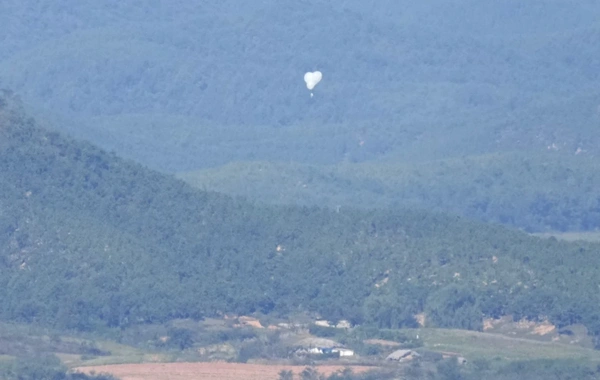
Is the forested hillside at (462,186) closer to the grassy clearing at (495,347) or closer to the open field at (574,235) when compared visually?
the open field at (574,235)

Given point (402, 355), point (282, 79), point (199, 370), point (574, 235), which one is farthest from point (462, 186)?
point (199, 370)

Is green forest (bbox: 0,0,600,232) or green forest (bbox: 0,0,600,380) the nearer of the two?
green forest (bbox: 0,0,600,380)

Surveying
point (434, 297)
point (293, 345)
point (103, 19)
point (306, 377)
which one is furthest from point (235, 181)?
point (103, 19)

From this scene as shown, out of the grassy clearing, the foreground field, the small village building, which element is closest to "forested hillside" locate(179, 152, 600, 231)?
the grassy clearing

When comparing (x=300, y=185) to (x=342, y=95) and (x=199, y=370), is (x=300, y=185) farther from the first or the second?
(x=199, y=370)

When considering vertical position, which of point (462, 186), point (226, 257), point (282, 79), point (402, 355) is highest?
point (282, 79)

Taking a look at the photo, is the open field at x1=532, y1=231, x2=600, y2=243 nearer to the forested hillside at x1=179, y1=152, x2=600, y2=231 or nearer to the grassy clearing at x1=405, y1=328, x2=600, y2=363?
the forested hillside at x1=179, y1=152, x2=600, y2=231
